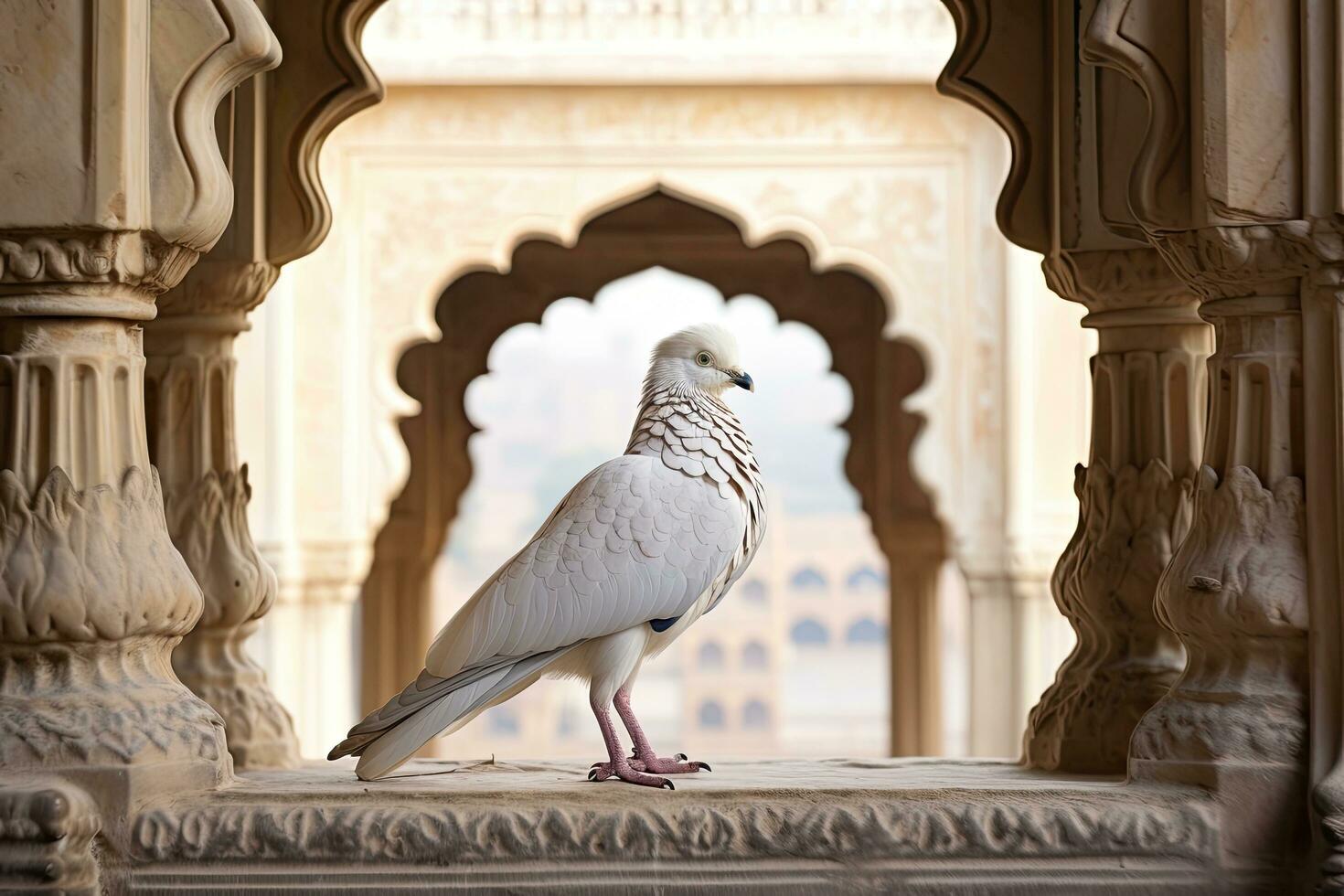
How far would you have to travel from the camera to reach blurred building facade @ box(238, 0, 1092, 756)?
7340 mm

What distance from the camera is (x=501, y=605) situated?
9.43ft

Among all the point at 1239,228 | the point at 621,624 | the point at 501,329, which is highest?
the point at 501,329

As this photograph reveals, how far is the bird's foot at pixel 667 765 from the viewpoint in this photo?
118 inches

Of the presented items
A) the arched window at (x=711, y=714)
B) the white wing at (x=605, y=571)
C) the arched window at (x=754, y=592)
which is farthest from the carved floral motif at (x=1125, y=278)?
the arched window at (x=754, y=592)

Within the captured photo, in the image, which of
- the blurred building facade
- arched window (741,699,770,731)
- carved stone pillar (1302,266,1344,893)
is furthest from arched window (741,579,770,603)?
carved stone pillar (1302,266,1344,893)

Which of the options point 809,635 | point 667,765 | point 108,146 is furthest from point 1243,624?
point 809,635

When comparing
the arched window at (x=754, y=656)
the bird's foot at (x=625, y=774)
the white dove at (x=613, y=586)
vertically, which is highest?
the white dove at (x=613, y=586)

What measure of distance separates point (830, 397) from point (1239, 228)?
31.2 m

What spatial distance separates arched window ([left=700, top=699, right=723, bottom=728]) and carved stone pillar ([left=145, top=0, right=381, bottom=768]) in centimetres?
2164

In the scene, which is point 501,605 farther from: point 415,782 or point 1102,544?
point 1102,544

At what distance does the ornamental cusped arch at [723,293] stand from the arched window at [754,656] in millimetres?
15137

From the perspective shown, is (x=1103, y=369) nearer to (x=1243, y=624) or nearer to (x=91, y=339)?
(x=1243, y=624)

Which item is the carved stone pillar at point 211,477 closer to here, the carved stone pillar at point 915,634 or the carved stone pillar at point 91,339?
the carved stone pillar at point 91,339

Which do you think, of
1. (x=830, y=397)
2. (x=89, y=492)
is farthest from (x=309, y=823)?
(x=830, y=397)
